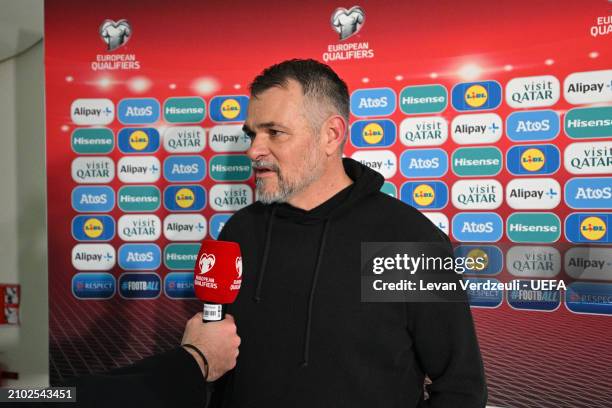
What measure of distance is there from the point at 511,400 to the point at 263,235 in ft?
3.47

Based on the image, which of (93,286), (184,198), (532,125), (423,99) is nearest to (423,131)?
(423,99)

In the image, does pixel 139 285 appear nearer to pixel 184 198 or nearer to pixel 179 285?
pixel 179 285

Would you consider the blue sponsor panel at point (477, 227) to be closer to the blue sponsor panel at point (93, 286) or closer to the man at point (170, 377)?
the man at point (170, 377)

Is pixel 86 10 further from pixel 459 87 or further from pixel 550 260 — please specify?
pixel 550 260

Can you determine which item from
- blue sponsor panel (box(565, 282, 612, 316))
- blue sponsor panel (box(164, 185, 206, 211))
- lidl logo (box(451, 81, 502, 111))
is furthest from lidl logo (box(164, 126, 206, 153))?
blue sponsor panel (box(565, 282, 612, 316))

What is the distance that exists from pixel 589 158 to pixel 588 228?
22cm

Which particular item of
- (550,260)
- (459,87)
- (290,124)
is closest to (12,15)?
(290,124)

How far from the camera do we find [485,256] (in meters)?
1.58

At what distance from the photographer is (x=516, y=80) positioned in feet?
5.07

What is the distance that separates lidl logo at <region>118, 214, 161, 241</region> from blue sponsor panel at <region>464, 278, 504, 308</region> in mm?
1189

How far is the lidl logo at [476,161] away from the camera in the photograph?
1.57m

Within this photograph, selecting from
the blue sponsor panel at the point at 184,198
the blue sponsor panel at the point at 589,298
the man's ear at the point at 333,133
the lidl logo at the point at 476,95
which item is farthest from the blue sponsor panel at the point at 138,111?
the blue sponsor panel at the point at 589,298

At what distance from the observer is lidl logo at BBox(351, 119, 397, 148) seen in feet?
5.50

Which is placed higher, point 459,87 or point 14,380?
point 459,87
